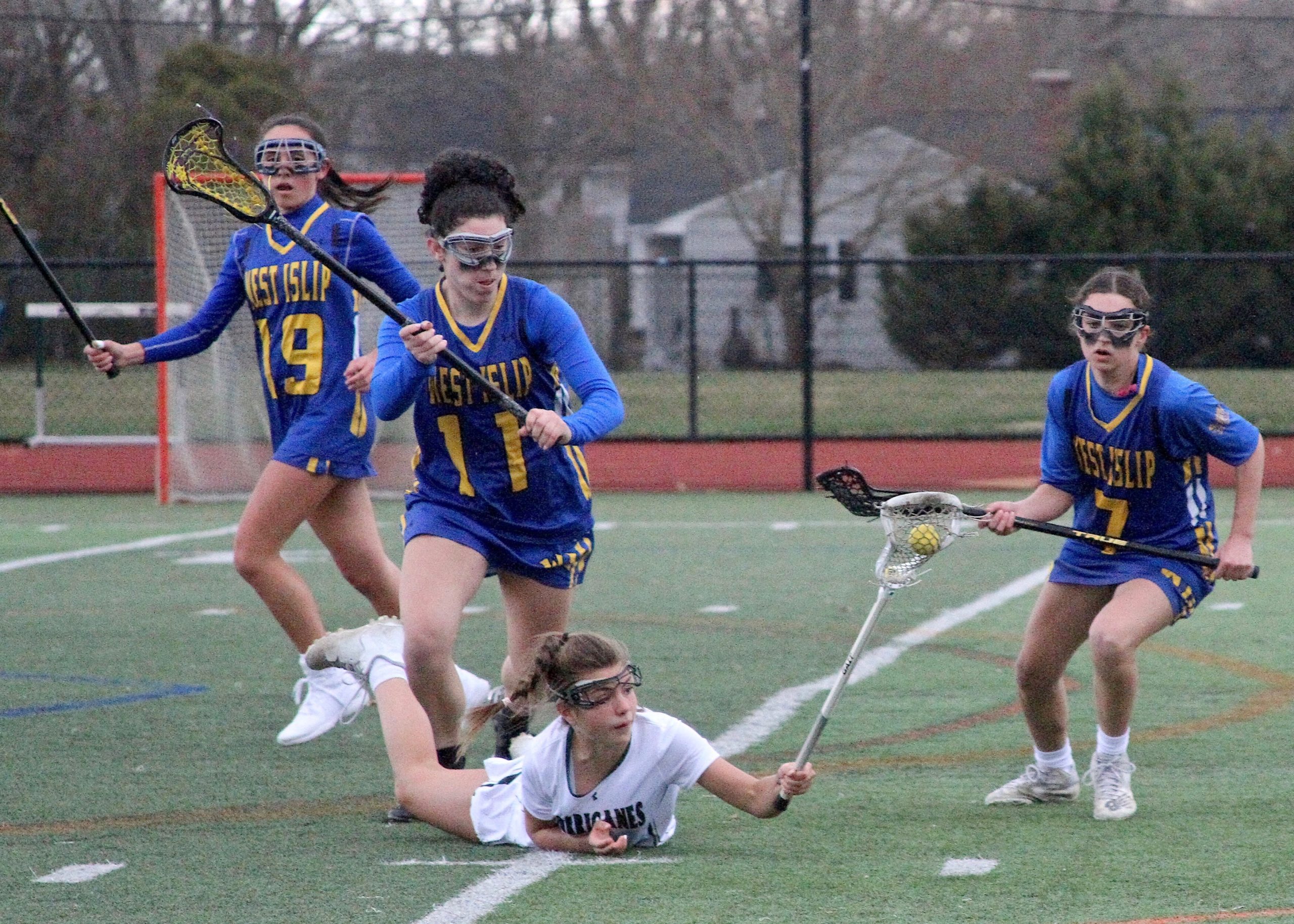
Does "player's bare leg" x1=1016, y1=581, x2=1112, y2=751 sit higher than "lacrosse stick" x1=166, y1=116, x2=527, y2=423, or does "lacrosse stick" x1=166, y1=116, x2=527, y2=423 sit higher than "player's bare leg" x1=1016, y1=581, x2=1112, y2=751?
"lacrosse stick" x1=166, y1=116, x2=527, y2=423

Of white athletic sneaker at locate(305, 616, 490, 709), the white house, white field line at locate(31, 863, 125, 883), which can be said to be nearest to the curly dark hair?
white athletic sneaker at locate(305, 616, 490, 709)

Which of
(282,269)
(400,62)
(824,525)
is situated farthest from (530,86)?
(282,269)

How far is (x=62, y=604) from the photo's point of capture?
9102 millimetres

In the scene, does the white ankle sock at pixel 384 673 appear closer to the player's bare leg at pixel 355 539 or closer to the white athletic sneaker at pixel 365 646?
the white athletic sneaker at pixel 365 646

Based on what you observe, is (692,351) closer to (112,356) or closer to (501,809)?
(112,356)

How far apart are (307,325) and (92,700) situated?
5.85ft

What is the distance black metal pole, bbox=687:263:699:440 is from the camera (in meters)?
15.9

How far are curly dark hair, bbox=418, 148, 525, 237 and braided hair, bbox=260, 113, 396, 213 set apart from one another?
125cm

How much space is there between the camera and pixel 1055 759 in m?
5.16

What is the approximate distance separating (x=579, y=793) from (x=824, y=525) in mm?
8073

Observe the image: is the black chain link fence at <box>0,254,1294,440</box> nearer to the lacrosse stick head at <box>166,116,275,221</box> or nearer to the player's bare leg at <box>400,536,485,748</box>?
the lacrosse stick head at <box>166,116,275,221</box>

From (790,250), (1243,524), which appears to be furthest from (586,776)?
(790,250)

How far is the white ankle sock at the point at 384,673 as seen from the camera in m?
4.98

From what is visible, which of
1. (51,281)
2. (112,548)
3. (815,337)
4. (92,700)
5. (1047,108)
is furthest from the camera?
(1047,108)
